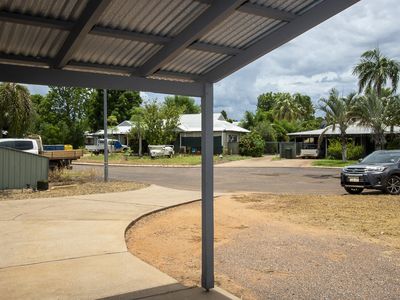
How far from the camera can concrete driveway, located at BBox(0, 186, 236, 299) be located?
4917mm

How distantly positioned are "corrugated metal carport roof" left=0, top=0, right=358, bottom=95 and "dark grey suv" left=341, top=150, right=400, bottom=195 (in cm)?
1133

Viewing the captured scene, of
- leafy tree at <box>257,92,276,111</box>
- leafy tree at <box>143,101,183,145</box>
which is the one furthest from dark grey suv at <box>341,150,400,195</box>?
leafy tree at <box>257,92,276,111</box>

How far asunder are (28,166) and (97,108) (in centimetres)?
5616

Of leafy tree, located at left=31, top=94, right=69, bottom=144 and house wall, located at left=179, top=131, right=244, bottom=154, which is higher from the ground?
leafy tree, located at left=31, top=94, right=69, bottom=144

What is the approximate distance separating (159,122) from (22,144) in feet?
78.7

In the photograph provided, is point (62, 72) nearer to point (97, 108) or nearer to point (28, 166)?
point (28, 166)

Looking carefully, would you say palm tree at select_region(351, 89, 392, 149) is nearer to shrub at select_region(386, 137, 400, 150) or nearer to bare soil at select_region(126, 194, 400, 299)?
shrub at select_region(386, 137, 400, 150)

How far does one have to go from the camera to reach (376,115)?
32.7 metres

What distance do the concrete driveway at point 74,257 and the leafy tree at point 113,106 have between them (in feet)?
197

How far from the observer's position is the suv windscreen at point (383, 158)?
1505cm

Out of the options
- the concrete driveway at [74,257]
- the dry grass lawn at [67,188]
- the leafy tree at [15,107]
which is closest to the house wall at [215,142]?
the leafy tree at [15,107]

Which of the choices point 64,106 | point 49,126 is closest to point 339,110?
point 49,126

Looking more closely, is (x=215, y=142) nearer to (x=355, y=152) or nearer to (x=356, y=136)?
(x=356, y=136)

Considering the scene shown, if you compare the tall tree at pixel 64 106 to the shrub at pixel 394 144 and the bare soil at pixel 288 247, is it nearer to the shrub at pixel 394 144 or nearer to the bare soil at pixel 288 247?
the shrub at pixel 394 144
